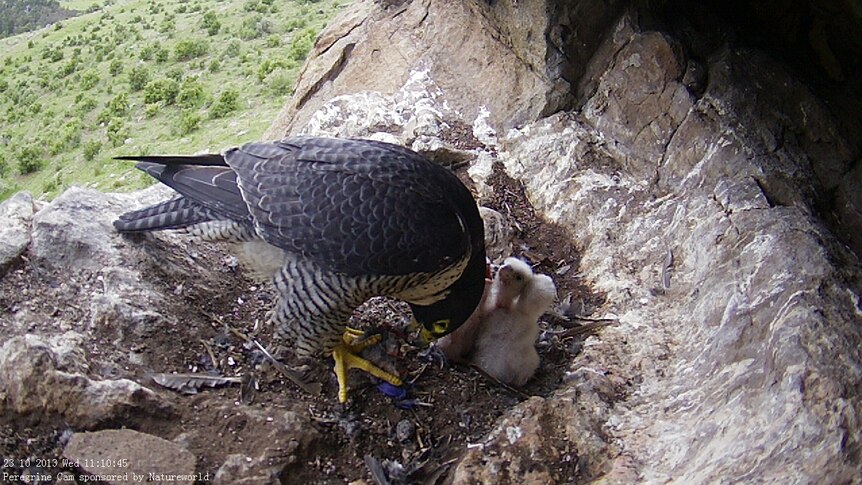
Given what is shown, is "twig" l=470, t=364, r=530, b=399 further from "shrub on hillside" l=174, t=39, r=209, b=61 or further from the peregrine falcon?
"shrub on hillside" l=174, t=39, r=209, b=61

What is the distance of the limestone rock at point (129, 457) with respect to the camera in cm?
269

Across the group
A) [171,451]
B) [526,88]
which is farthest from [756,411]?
[526,88]

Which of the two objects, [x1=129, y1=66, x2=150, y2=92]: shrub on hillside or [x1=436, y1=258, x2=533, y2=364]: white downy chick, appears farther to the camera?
[x1=129, y1=66, x2=150, y2=92]: shrub on hillside

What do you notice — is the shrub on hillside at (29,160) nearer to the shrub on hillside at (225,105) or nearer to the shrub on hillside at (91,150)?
the shrub on hillside at (91,150)

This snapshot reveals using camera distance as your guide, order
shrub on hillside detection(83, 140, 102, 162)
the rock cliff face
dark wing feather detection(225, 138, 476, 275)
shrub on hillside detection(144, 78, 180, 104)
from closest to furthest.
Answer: the rock cliff face → dark wing feather detection(225, 138, 476, 275) → shrub on hillside detection(83, 140, 102, 162) → shrub on hillside detection(144, 78, 180, 104)

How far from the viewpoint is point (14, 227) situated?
3637 millimetres

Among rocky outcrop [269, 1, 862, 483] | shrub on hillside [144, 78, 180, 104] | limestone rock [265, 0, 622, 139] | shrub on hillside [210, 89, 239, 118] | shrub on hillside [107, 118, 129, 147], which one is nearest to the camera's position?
rocky outcrop [269, 1, 862, 483]

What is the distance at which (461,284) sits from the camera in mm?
3453

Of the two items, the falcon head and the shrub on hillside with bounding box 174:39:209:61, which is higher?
the falcon head

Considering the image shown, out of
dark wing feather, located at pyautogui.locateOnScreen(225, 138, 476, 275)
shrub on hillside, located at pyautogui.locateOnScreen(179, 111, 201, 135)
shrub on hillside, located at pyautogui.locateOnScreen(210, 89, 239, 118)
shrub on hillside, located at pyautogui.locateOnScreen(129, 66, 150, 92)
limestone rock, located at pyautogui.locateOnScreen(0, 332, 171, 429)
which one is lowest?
shrub on hillside, located at pyautogui.locateOnScreen(129, 66, 150, 92)

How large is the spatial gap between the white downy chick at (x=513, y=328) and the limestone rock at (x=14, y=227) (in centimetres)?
232

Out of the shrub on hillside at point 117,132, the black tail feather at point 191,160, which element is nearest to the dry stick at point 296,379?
the black tail feather at point 191,160

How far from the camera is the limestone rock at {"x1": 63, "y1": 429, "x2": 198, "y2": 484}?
2.69 m

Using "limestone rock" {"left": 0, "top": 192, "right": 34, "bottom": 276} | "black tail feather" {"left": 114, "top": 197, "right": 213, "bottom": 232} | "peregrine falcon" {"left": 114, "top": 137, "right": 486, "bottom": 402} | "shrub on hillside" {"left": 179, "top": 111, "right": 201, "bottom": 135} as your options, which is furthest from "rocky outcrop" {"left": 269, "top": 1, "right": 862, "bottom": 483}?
"shrub on hillside" {"left": 179, "top": 111, "right": 201, "bottom": 135}
